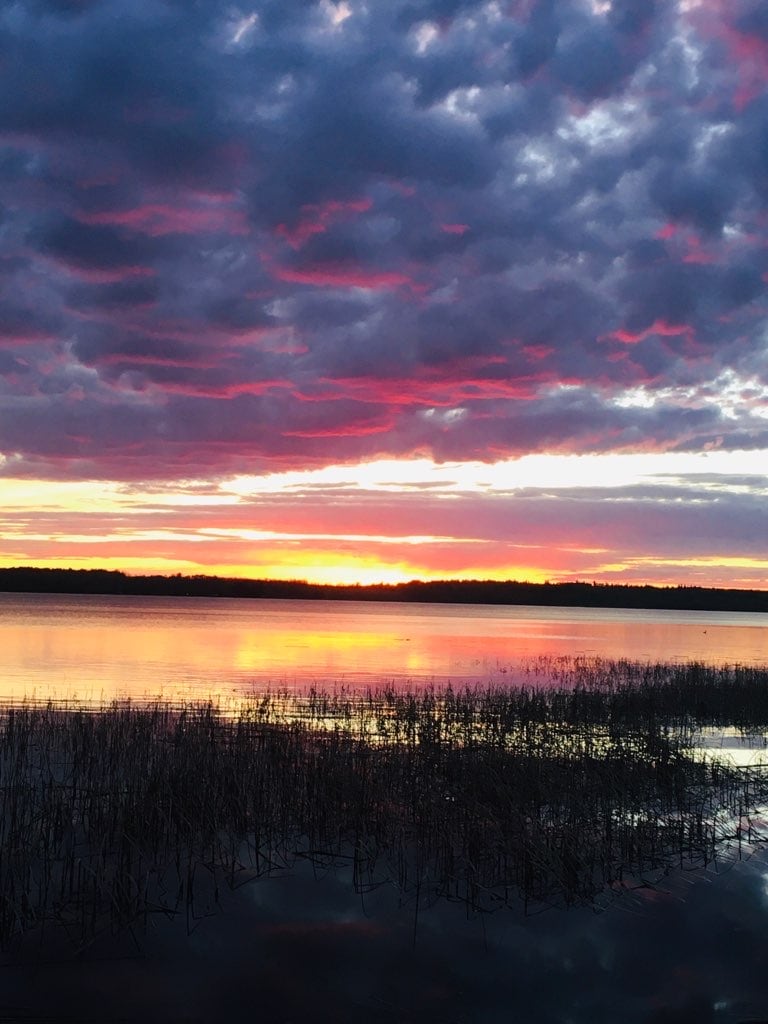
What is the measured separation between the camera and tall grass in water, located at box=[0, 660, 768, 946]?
33.0ft

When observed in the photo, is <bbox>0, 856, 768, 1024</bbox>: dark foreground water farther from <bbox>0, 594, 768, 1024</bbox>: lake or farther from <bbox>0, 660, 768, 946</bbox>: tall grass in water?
<bbox>0, 660, 768, 946</bbox>: tall grass in water

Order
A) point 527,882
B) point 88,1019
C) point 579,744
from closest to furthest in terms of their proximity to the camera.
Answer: point 88,1019
point 527,882
point 579,744

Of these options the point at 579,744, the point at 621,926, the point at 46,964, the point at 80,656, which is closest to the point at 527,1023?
the point at 621,926

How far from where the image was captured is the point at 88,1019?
722cm

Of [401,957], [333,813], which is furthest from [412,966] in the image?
[333,813]

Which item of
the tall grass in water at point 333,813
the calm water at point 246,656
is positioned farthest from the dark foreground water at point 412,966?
the calm water at point 246,656

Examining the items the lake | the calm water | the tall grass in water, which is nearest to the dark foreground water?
the lake

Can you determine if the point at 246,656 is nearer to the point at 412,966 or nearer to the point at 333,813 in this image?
the point at 333,813

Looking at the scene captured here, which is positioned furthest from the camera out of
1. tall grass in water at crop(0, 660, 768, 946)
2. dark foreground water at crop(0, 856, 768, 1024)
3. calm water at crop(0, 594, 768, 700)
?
calm water at crop(0, 594, 768, 700)

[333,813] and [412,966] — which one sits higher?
[333,813]

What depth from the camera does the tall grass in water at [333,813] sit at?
Result: 10.1 metres

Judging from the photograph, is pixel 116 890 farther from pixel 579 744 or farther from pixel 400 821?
pixel 579 744

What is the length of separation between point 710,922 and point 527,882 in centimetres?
210

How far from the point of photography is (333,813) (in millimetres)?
12695
